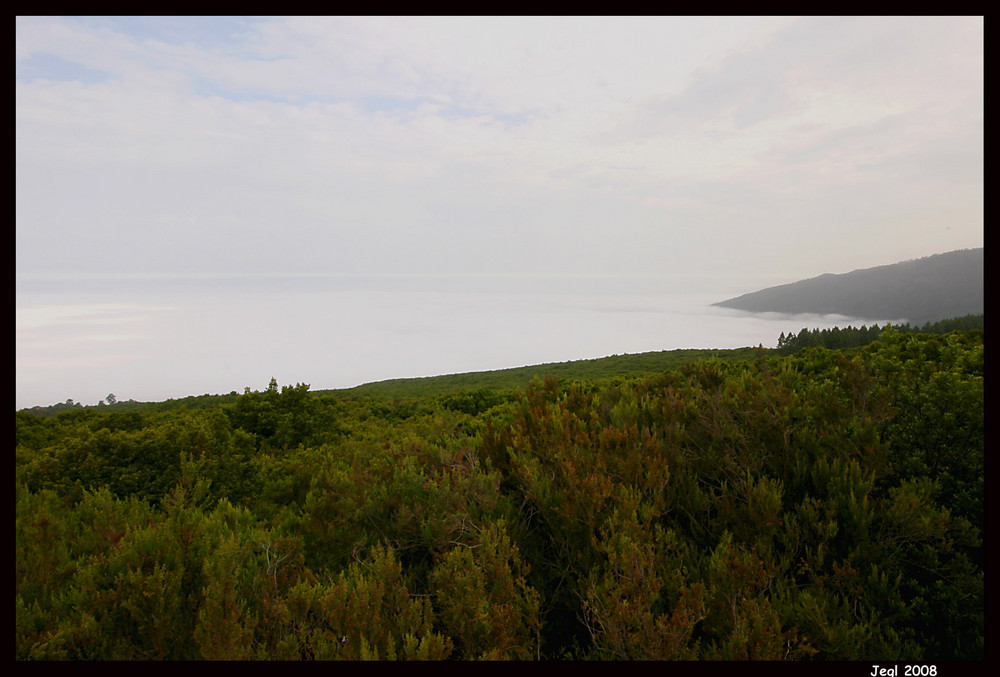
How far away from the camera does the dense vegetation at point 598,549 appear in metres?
4.24

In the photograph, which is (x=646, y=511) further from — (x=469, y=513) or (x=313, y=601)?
(x=313, y=601)

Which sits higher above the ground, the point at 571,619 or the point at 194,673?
the point at 194,673

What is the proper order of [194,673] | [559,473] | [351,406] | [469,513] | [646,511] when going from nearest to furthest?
[194,673], [646,511], [469,513], [559,473], [351,406]

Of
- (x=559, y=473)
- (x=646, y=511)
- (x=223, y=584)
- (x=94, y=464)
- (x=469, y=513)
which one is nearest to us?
(x=223, y=584)

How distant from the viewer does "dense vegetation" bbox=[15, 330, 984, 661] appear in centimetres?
424

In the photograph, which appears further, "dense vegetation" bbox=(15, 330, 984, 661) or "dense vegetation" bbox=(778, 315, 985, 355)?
"dense vegetation" bbox=(778, 315, 985, 355)

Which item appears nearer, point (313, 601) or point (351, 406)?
point (313, 601)

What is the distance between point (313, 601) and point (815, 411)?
630cm

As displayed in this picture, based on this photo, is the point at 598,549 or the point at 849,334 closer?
the point at 598,549

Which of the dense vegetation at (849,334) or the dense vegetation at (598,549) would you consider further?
the dense vegetation at (849,334)

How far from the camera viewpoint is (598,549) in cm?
468

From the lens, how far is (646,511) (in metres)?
5.05
